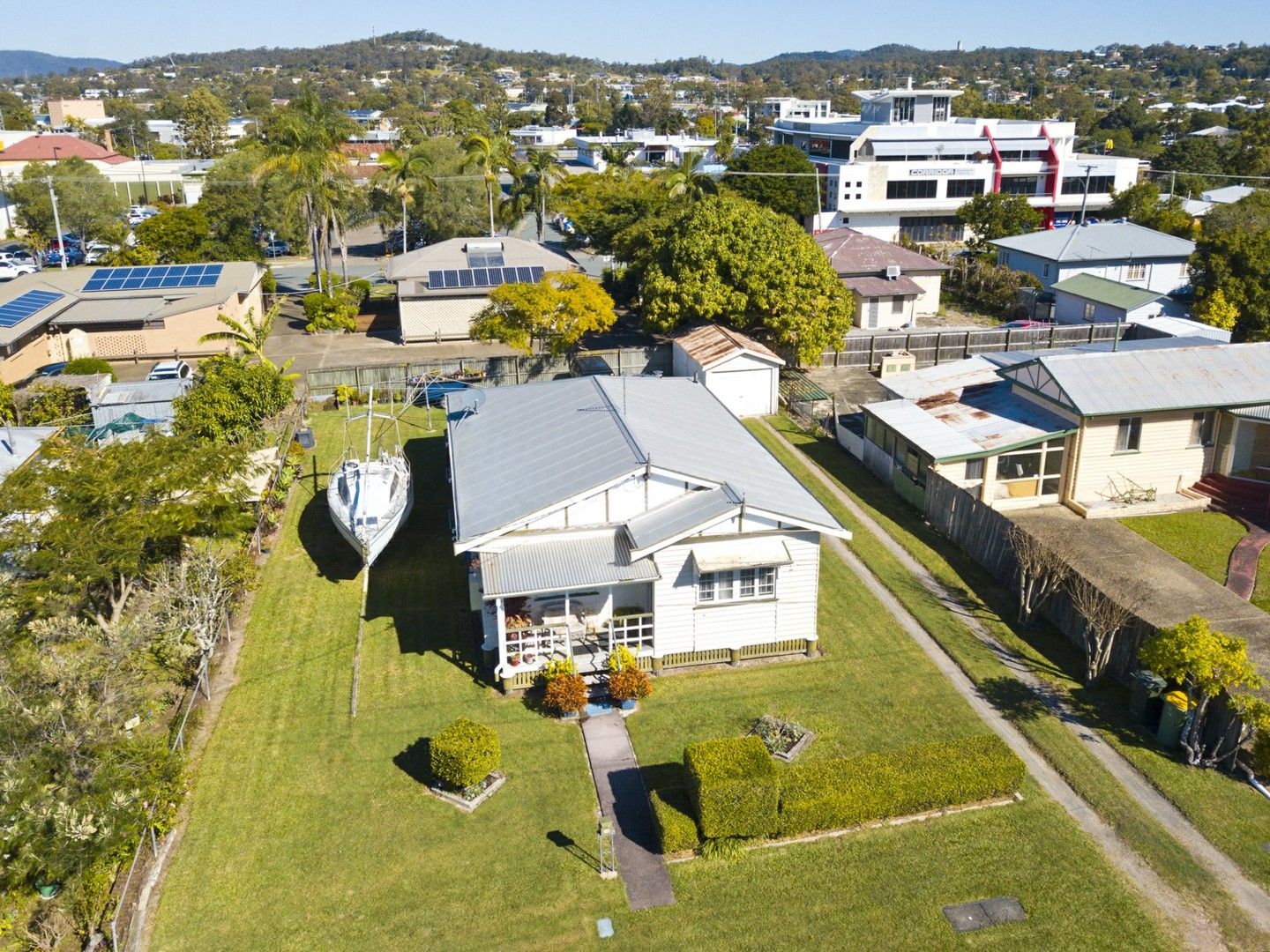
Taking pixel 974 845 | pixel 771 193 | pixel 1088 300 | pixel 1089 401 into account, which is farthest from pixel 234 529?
pixel 771 193

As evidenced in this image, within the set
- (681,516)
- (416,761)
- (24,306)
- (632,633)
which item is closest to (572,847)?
(416,761)

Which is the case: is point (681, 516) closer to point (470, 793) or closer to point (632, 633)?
point (632, 633)

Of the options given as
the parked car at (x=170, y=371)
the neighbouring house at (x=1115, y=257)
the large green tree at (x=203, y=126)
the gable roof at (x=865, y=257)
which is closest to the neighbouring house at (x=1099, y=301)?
the neighbouring house at (x=1115, y=257)

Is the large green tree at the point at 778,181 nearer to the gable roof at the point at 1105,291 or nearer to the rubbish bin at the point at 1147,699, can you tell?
the gable roof at the point at 1105,291

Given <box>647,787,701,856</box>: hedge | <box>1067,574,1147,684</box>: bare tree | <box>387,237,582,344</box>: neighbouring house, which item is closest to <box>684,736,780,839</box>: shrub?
<box>647,787,701,856</box>: hedge

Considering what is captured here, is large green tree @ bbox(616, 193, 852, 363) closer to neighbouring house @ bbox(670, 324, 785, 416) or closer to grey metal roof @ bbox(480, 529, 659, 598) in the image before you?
neighbouring house @ bbox(670, 324, 785, 416)

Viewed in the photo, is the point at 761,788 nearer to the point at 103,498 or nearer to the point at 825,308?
the point at 103,498
